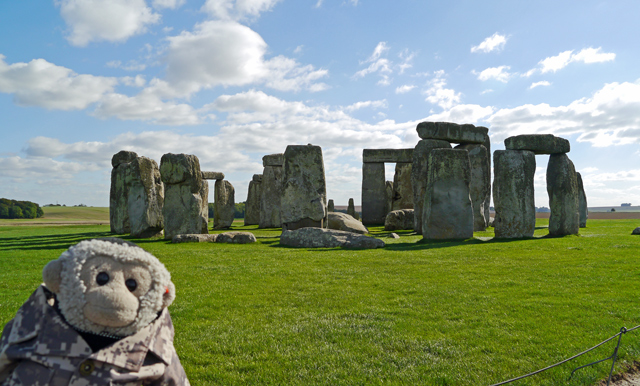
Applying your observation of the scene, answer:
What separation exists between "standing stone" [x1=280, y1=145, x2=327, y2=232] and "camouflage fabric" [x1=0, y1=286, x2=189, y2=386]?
1133 centimetres

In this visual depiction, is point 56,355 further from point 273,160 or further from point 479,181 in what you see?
point 273,160

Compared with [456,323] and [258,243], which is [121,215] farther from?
[456,323]

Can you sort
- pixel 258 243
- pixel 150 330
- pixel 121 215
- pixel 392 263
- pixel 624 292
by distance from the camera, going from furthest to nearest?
pixel 121 215 → pixel 258 243 → pixel 392 263 → pixel 624 292 → pixel 150 330

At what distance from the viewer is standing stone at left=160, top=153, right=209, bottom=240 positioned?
42.3ft

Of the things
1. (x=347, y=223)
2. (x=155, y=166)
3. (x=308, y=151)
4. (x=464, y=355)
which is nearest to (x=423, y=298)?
(x=464, y=355)

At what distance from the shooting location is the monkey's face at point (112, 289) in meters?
1.77

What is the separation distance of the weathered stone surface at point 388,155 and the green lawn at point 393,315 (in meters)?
13.2

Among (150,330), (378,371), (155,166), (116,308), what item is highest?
(155,166)

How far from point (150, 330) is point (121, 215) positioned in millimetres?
16044

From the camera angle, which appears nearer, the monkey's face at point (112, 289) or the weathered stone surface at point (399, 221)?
the monkey's face at point (112, 289)

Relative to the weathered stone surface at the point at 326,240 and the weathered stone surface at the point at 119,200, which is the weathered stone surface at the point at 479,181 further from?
the weathered stone surface at the point at 119,200

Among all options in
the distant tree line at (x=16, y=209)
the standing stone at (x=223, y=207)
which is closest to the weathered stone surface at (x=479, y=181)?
the standing stone at (x=223, y=207)

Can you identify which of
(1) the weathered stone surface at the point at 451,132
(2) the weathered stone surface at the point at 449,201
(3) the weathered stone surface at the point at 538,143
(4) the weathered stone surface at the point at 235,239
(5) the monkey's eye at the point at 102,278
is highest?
(1) the weathered stone surface at the point at 451,132

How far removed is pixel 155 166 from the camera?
609 inches
